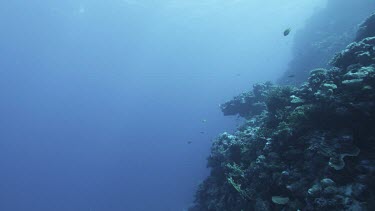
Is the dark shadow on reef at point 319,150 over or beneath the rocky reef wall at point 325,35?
beneath

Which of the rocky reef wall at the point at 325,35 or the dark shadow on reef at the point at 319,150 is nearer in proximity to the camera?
the dark shadow on reef at the point at 319,150

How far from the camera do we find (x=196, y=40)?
90.4 metres

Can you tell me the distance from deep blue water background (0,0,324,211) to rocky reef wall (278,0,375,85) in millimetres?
19164

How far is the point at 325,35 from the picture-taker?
98.5ft

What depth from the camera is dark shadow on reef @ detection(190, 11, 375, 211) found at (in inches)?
237

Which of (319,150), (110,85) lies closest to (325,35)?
(319,150)

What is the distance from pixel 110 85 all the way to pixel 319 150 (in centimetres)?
11399

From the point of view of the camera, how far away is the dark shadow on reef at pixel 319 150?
6.02 m

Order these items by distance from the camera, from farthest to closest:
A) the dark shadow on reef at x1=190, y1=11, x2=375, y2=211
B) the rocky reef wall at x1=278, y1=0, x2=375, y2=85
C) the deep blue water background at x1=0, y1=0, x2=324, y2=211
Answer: the deep blue water background at x1=0, y1=0, x2=324, y2=211
the rocky reef wall at x1=278, y1=0, x2=375, y2=85
the dark shadow on reef at x1=190, y1=11, x2=375, y2=211

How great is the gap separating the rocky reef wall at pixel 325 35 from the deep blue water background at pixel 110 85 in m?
19.2

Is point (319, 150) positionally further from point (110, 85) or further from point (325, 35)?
point (110, 85)

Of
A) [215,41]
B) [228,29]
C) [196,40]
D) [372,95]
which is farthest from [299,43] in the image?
[215,41]

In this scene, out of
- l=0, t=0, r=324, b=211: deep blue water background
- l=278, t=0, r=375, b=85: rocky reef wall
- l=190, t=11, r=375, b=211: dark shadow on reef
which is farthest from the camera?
l=0, t=0, r=324, b=211: deep blue water background

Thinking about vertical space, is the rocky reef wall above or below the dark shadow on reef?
above
